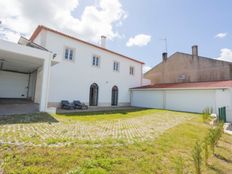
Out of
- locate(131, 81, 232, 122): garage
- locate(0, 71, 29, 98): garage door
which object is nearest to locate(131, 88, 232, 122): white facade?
locate(131, 81, 232, 122): garage

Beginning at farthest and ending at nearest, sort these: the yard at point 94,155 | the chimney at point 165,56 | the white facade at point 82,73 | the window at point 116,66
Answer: the chimney at point 165,56
the window at point 116,66
the white facade at point 82,73
the yard at point 94,155

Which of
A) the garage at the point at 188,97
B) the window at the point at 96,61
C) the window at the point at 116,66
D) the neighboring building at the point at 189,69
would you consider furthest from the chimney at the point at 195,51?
the window at the point at 96,61

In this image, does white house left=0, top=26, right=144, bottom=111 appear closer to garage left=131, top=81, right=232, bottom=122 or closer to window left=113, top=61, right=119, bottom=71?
window left=113, top=61, right=119, bottom=71

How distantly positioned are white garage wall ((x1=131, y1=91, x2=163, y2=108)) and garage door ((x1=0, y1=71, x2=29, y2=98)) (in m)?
14.0

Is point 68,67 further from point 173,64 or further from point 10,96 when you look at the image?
point 173,64

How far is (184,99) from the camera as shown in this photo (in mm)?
17031

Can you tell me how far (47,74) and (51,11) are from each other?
6.31 metres

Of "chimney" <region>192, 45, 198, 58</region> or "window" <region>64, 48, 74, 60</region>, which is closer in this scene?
"window" <region>64, 48, 74, 60</region>

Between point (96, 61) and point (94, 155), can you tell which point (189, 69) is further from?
point (94, 155)

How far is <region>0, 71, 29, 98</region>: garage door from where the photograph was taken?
15.9m

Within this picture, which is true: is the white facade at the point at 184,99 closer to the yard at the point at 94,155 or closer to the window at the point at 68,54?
the window at the point at 68,54

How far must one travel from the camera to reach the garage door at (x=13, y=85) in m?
15.9

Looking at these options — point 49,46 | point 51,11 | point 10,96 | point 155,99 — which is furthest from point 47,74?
point 155,99

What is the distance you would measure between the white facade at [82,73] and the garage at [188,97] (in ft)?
8.78
